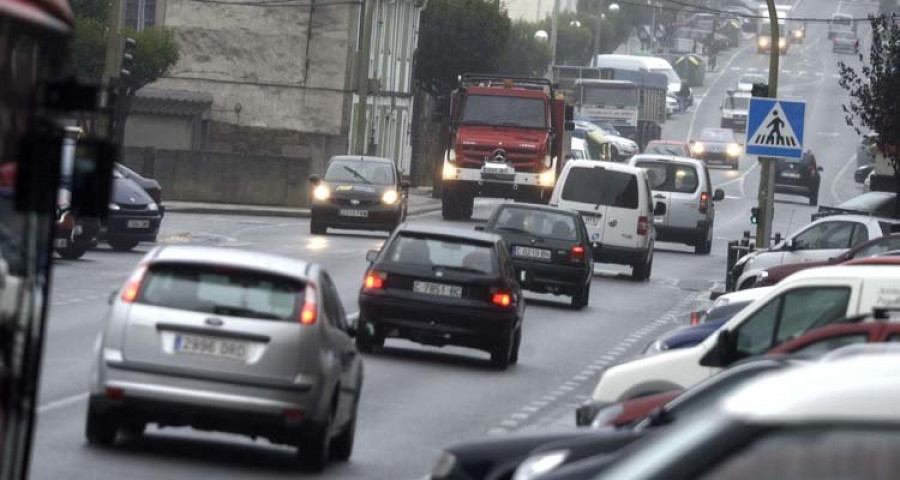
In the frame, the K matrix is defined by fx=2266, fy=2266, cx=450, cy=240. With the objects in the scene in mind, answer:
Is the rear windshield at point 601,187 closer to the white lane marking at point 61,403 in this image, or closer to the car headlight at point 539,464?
the white lane marking at point 61,403

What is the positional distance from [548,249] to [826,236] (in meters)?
4.00

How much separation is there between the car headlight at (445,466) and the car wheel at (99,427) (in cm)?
523

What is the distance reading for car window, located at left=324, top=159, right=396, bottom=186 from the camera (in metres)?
43.4

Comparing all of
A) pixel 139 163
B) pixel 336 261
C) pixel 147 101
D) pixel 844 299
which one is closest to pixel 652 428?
pixel 844 299

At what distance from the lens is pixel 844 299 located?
15.4 metres

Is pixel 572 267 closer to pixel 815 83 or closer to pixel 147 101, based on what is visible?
pixel 147 101

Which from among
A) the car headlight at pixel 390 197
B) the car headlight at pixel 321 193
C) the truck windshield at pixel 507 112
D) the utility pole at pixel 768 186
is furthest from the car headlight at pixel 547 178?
the utility pole at pixel 768 186

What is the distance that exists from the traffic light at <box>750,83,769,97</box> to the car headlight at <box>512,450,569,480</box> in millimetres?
26282

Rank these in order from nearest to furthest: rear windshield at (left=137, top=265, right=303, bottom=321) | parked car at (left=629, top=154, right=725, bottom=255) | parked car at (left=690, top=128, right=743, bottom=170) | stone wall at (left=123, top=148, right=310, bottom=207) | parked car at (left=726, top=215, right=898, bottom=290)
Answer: rear windshield at (left=137, top=265, right=303, bottom=321) < parked car at (left=726, top=215, right=898, bottom=290) < parked car at (left=629, top=154, right=725, bottom=255) < stone wall at (left=123, top=148, right=310, bottom=207) < parked car at (left=690, top=128, right=743, bottom=170)

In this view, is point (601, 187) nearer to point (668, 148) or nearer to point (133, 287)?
point (133, 287)

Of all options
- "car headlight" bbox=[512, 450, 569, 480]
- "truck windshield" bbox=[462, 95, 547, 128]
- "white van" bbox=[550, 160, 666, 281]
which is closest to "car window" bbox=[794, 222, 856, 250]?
"white van" bbox=[550, 160, 666, 281]

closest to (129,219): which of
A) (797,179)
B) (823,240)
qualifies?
(823,240)

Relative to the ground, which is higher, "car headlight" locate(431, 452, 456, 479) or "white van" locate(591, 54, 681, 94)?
"white van" locate(591, 54, 681, 94)

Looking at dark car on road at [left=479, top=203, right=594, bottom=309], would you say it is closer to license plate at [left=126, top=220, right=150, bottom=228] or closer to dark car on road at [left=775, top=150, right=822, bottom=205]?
license plate at [left=126, top=220, right=150, bottom=228]
